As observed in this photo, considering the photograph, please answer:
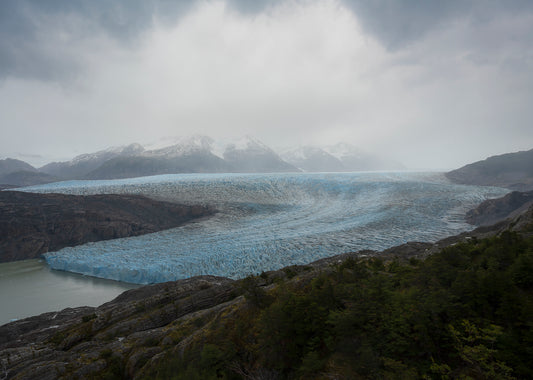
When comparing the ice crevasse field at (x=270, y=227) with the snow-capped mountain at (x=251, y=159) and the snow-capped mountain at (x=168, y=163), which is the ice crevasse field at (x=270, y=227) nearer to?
the snow-capped mountain at (x=168, y=163)

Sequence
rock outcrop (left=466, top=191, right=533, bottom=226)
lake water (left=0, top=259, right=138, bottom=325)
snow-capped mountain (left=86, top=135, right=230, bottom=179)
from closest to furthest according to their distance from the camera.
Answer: lake water (left=0, top=259, right=138, bottom=325), rock outcrop (left=466, top=191, right=533, bottom=226), snow-capped mountain (left=86, top=135, right=230, bottom=179)

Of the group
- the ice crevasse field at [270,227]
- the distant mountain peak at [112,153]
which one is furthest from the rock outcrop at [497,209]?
the distant mountain peak at [112,153]

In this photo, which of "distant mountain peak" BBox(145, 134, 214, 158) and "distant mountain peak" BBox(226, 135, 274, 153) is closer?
"distant mountain peak" BBox(145, 134, 214, 158)

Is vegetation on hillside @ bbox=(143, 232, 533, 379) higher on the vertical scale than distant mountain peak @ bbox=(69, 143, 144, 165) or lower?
lower

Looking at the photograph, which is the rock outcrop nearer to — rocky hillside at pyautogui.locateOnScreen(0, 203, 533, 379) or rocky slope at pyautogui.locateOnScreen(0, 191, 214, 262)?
rocky hillside at pyautogui.locateOnScreen(0, 203, 533, 379)

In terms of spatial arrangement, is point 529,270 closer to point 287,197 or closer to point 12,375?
point 12,375

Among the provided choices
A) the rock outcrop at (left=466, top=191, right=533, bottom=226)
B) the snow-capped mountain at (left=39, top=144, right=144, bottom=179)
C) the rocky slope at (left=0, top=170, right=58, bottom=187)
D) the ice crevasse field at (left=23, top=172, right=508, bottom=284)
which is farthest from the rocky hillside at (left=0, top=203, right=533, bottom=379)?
the snow-capped mountain at (left=39, top=144, right=144, bottom=179)
